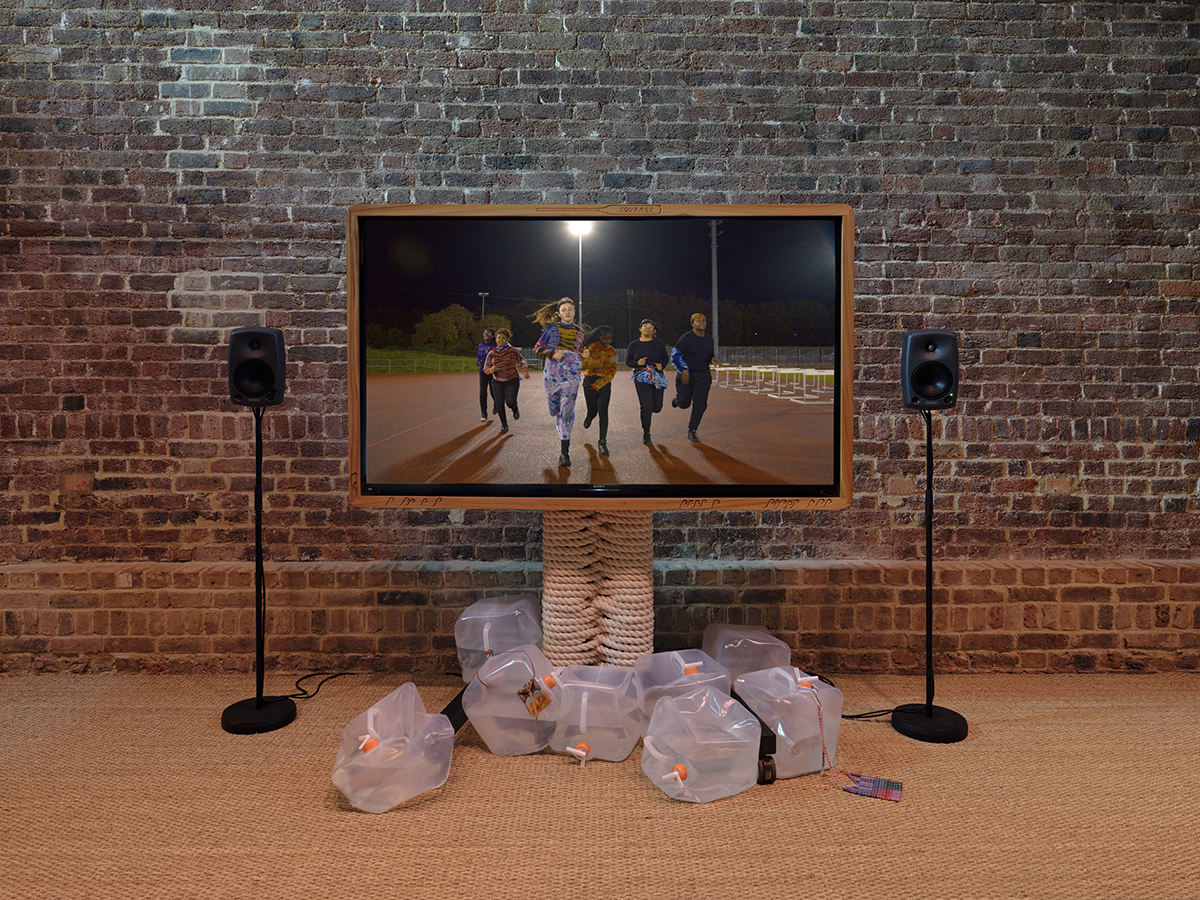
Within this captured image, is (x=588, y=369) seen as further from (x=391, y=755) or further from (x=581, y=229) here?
(x=391, y=755)

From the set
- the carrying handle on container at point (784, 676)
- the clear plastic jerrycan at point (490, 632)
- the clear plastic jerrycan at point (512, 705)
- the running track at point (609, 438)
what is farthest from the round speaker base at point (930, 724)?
the clear plastic jerrycan at point (490, 632)

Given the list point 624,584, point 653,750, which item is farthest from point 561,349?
point 653,750

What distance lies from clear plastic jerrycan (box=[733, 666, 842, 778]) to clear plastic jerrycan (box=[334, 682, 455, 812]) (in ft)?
3.12

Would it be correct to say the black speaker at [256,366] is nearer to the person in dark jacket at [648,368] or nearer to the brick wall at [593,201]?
the brick wall at [593,201]

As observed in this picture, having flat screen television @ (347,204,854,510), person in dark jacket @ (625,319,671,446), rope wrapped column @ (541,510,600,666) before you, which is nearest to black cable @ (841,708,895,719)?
flat screen television @ (347,204,854,510)

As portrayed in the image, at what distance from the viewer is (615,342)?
2.36 metres

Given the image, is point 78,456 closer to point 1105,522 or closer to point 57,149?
point 57,149

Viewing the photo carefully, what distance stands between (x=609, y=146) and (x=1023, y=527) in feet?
7.71

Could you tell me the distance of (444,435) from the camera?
2418 mm

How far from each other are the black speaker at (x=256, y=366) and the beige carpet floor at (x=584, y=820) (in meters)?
1.10

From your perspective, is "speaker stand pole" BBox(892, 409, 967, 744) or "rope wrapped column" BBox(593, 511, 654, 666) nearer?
"speaker stand pole" BBox(892, 409, 967, 744)

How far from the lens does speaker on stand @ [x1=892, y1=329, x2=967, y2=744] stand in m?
2.29

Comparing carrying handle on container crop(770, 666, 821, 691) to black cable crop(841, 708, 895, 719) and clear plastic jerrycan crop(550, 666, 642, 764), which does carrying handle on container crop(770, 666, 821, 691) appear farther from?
clear plastic jerrycan crop(550, 666, 642, 764)

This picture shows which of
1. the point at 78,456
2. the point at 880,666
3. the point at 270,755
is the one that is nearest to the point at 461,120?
the point at 78,456
